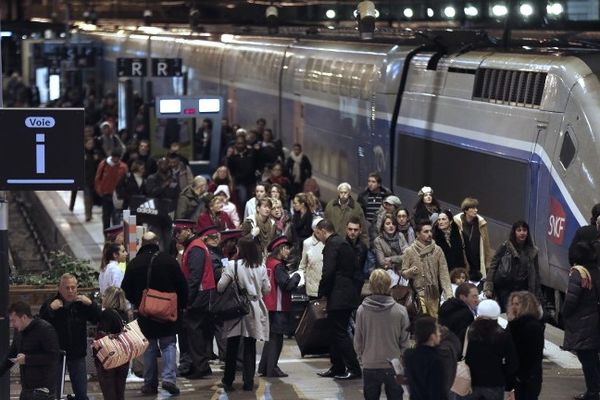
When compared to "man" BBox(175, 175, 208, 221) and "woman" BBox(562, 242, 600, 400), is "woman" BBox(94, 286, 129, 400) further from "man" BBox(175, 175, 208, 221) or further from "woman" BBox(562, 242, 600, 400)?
"man" BBox(175, 175, 208, 221)

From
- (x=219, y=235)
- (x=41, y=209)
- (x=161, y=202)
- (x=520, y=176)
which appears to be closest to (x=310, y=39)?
(x=41, y=209)

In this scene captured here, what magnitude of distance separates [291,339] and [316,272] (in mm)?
2171

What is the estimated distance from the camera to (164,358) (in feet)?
47.5

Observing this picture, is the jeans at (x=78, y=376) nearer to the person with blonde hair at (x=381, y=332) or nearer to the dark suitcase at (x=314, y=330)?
the person with blonde hair at (x=381, y=332)

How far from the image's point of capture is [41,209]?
34.3 m

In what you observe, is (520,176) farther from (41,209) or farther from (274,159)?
(41,209)

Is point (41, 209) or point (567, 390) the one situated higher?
point (567, 390)


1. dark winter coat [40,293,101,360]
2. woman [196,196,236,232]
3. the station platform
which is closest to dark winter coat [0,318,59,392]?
dark winter coat [40,293,101,360]

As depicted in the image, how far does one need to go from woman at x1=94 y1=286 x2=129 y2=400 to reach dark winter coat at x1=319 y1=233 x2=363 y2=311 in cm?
206

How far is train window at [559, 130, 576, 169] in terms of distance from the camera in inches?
676

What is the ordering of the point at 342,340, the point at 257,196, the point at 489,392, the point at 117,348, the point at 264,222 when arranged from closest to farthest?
the point at 489,392, the point at 117,348, the point at 342,340, the point at 264,222, the point at 257,196

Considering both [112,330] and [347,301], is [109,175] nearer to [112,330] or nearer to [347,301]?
[347,301]

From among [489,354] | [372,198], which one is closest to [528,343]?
[489,354]

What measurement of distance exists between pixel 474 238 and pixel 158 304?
159 inches
